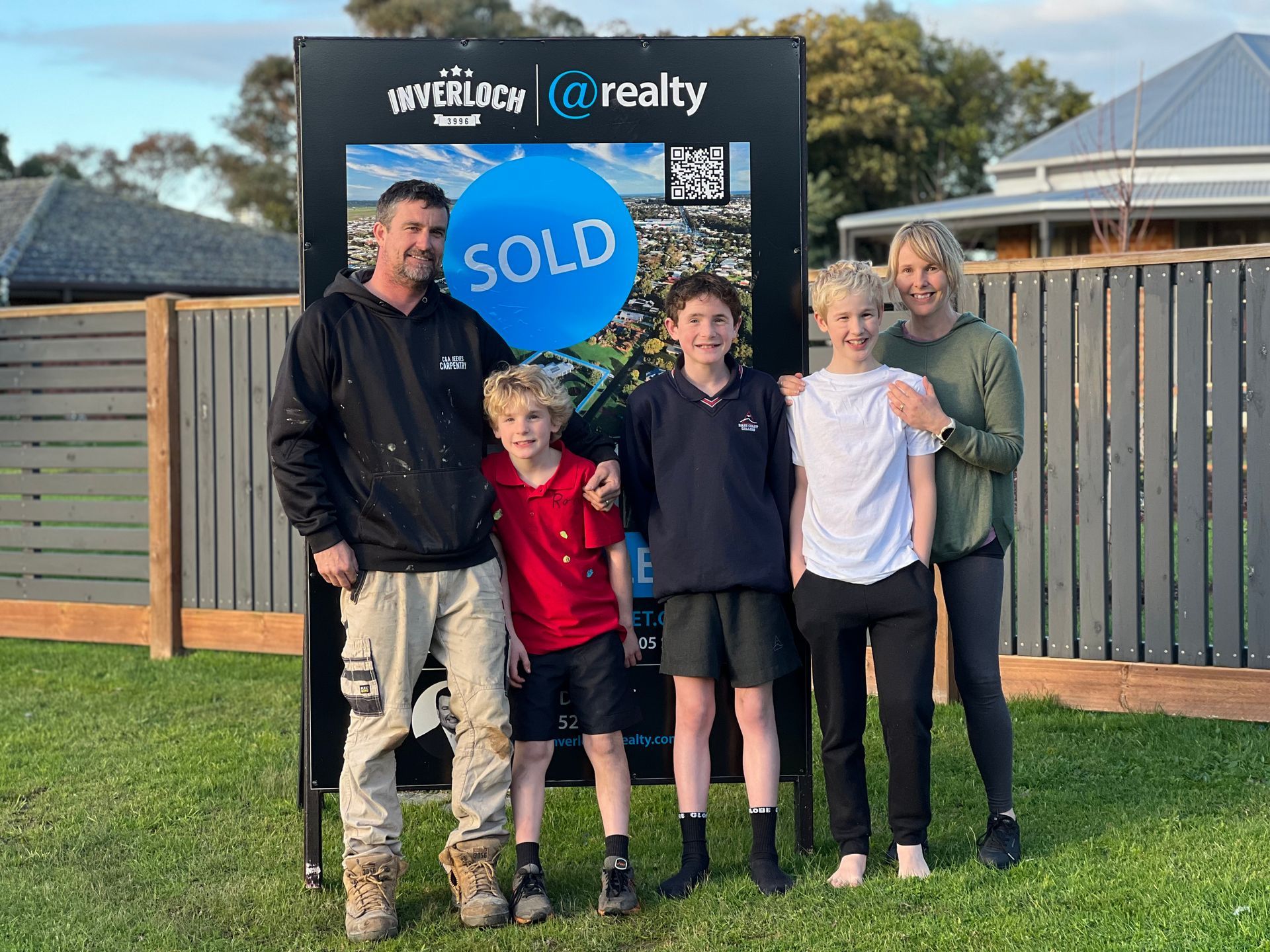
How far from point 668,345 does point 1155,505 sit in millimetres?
2713

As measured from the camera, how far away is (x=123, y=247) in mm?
29500

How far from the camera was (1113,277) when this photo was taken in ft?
18.7

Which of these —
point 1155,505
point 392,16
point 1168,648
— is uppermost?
point 392,16

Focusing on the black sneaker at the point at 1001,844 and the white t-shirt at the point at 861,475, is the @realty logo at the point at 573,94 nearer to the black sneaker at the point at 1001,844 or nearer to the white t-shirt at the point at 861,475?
the white t-shirt at the point at 861,475

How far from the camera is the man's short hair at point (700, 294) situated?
381 centimetres

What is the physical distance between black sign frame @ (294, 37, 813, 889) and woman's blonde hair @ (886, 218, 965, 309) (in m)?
0.32

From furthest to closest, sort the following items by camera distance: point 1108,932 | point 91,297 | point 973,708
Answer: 1. point 91,297
2. point 973,708
3. point 1108,932

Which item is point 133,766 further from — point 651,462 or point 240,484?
point 651,462

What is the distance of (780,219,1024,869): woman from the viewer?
3816 millimetres

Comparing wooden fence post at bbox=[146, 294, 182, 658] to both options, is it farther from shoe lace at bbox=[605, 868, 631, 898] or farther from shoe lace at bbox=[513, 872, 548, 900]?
shoe lace at bbox=[605, 868, 631, 898]

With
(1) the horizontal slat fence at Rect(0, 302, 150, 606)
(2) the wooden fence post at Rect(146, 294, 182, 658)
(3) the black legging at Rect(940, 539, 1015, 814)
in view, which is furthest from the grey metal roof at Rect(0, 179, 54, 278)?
(3) the black legging at Rect(940, 539, 1015, 814)

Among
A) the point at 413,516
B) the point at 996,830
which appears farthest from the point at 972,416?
the point at 413,516

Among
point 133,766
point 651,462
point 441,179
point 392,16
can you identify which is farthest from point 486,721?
point 392,16

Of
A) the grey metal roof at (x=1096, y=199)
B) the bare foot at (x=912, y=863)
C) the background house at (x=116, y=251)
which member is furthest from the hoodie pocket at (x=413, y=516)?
the background house at (x=116, y=251)
